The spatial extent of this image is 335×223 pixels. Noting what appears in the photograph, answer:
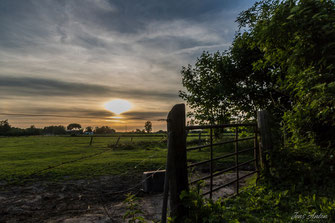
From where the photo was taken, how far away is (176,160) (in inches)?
Result: 117

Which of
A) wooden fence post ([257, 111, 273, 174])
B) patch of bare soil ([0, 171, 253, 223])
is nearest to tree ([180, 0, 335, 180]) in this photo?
wooden fence post ([257, 111, 273, 174])

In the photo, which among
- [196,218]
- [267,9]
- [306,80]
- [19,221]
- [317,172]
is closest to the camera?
[196,218]

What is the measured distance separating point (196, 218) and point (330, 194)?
9.90ft

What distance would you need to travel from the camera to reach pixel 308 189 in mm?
4422

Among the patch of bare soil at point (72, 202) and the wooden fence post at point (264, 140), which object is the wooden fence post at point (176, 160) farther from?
the wooden fence post at point (264, 140)

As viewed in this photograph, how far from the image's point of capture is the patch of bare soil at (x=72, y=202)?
399cm

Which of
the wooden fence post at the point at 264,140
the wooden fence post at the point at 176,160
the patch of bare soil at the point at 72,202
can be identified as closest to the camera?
the wooden fence post at the point at 176,160

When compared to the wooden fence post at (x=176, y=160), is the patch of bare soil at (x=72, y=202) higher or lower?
lower

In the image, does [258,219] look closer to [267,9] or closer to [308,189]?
[308,189]

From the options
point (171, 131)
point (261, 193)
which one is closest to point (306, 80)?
point (261, 193)

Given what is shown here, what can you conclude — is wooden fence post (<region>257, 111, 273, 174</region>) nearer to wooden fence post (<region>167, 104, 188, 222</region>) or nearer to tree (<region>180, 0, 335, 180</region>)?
tree (<region>180, 0, 335, 180</region>)

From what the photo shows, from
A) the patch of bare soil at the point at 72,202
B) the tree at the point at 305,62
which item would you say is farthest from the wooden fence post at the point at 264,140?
the patch of bare soil at the point at 72,202

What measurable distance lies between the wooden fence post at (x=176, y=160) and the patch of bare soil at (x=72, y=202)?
0.92 m

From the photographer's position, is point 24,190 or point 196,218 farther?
point 24,190
